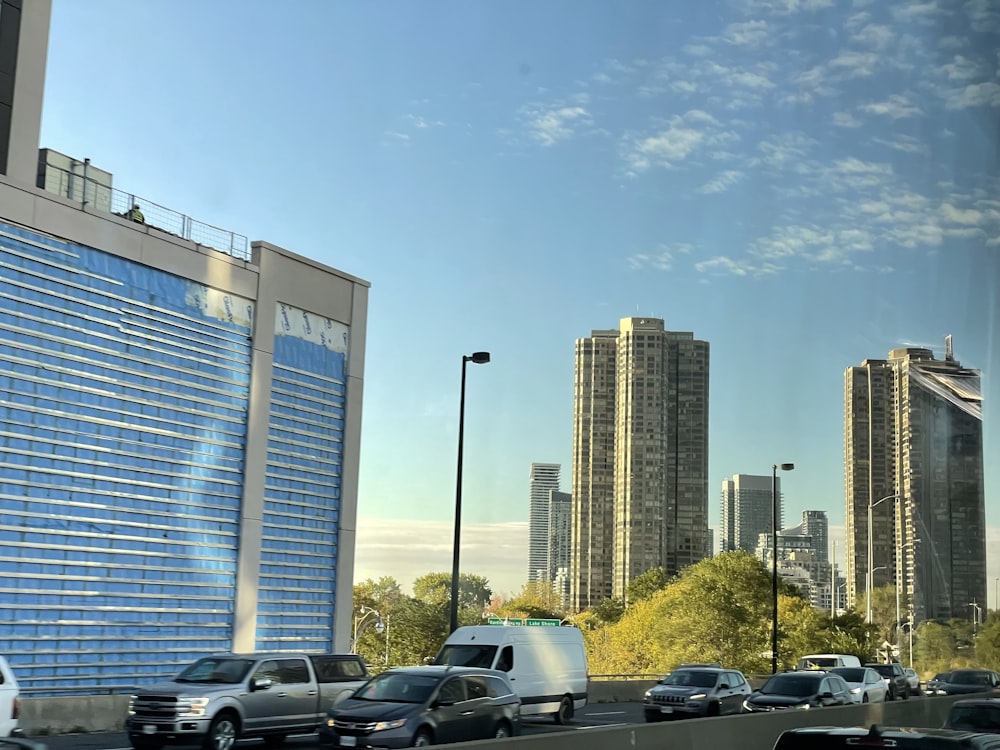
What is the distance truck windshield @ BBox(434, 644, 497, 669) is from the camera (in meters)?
23.9

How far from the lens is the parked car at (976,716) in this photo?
11.9 metres

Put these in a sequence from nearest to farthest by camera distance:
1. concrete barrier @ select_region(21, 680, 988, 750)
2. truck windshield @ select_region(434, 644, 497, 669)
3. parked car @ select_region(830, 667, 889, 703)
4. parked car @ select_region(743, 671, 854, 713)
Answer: concrete barrier @ select_region(21, 680, 988, 750) → truck windshield @ select_region(434, 644, 497, 669) → parked car @ select_region(743, 671, 854, 713) → parked car @ select_region(830, 667, 889, 703)

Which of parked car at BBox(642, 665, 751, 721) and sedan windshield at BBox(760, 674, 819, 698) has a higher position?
sedan windshield at BBox(760, 674, 819, 698)

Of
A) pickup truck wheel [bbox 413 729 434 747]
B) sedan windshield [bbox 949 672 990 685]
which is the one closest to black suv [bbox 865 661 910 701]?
sedan windshield [bbox 949 672 990 685]

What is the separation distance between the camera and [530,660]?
24.8 meters

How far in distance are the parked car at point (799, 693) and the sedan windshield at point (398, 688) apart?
33.0 feet

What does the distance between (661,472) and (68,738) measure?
13203 cm

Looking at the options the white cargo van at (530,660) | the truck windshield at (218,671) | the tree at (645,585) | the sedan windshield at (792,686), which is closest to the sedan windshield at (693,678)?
the sedan windshield at (792,686)

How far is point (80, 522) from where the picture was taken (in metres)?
27.1

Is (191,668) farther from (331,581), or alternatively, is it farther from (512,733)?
(331,581)

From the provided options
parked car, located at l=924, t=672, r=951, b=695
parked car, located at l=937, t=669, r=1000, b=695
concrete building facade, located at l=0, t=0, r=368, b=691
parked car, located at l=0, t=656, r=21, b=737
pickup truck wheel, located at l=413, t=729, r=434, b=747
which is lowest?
parked car, located at l=924, t=672, r=951, b=695

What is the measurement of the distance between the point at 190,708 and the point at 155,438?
13.1m

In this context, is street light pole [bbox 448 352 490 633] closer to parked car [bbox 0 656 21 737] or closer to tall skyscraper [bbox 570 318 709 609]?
parked car [bbox 0 656 21 737]

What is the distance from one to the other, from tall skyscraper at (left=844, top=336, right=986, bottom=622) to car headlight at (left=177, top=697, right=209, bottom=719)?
52.7 feet
